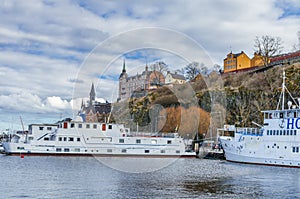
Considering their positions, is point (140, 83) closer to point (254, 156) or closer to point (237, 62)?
point (237, 62)

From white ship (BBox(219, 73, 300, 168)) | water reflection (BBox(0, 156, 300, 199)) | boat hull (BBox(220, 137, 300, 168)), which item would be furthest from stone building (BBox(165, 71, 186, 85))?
water reflection (BBox(0, 156, 300, 199))

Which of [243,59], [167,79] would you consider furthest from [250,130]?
[167,79]

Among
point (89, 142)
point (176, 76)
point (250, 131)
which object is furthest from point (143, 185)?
point (176, 76)

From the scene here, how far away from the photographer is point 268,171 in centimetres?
5178

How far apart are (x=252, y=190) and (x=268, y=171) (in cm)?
1747

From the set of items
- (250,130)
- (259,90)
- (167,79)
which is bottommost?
(250,130)

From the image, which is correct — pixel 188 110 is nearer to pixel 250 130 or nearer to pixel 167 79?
pixel 250 130

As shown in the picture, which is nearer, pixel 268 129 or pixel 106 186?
pixel 106 186

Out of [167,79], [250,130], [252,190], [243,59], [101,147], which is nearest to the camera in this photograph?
[252,190]

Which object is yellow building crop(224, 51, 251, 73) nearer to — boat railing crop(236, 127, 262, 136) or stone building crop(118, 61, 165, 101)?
stone building crop(118, 61, 165, 101)

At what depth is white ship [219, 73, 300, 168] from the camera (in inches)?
2222

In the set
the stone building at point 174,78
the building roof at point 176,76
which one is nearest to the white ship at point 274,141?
the stone building at point 174,78

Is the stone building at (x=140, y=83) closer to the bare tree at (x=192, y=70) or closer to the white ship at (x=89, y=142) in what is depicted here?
the bare tree at (x=192, y=70)

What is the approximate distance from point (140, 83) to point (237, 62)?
34021 mm
